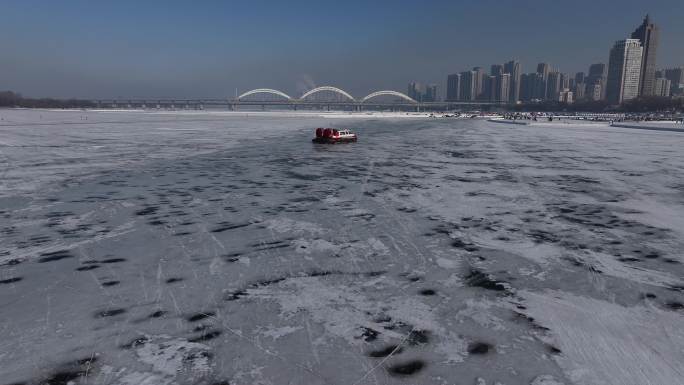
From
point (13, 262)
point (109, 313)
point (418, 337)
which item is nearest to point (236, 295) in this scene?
point (109, 313)

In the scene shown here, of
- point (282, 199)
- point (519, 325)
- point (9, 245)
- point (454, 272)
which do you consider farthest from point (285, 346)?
point (282, 199)

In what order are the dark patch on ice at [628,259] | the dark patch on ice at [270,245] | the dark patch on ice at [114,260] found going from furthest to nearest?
the dark patch on ice at [270,245]
the dark patch on ice at [628,259]
the dark patch on ice at [114,260]

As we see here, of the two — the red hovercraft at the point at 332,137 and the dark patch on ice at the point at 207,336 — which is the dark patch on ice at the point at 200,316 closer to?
the dark patch on ice at the point at 207,336

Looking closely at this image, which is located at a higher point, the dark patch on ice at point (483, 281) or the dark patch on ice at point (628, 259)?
the dark patch on ice at point (628, 259)

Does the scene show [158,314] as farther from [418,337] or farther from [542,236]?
[542,236]

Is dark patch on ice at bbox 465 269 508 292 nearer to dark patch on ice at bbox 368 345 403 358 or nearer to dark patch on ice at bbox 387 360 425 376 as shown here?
dark patch on ice at bbox 368 345 403 358

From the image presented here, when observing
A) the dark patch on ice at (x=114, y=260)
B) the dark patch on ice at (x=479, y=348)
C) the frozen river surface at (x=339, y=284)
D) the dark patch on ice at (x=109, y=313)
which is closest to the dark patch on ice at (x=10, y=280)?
the frozen river surface at (x=339, y=284)

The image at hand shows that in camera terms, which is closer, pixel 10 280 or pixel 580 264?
pixel 10 280

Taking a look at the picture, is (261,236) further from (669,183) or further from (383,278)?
(669,183)
